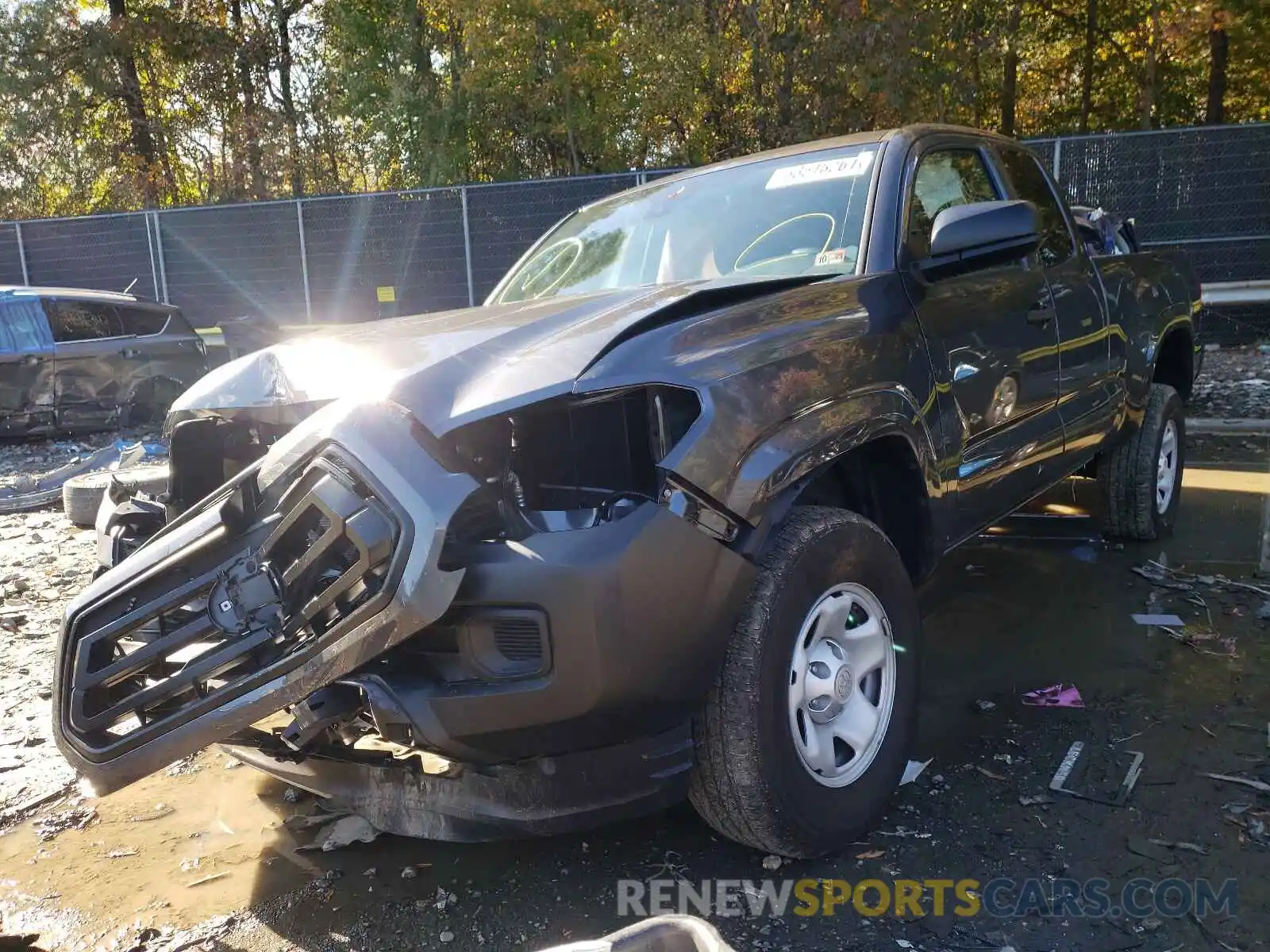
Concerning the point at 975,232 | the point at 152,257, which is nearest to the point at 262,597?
the point at 975,232

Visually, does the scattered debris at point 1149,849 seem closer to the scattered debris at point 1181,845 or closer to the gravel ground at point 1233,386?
the scattered debris at point 1181,845

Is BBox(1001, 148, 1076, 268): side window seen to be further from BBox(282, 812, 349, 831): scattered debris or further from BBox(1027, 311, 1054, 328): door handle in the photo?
BBox(282, 812, 349, 831): scattered debris

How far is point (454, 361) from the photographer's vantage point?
225 centimetres

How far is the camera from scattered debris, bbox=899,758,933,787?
2.90 metres

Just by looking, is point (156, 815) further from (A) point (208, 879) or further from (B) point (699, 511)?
(B) point (699, 511)

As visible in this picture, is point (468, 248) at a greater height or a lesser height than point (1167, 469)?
greater

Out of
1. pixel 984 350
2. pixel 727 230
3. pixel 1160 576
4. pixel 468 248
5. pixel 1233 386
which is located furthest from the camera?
pixel 468 248

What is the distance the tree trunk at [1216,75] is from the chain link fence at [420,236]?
6.91 metres

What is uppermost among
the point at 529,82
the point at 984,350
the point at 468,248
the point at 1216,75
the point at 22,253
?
the point at 529,82

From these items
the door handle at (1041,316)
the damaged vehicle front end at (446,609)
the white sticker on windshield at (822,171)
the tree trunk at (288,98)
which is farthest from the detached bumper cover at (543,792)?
the tree trunk at (288,98)

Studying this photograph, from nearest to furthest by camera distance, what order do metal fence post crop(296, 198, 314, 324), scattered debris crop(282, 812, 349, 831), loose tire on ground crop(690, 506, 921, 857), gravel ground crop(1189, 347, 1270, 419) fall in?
loose tire on ground crop(690, 506, 921, 857)
scattered debris crop(282, 812, 349, 831)
gravel ground crop(1189, 347, 1270, 419)
metal fence post crop(296, 198, 314, 324)

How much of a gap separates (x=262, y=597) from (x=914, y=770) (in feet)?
6.46

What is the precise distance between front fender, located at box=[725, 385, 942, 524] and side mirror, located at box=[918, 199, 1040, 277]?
1.73 feet

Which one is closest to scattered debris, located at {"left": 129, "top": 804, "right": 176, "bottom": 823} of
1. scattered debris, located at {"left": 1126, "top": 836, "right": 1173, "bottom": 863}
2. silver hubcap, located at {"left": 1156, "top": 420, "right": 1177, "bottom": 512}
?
scattered debris, located at {"left": 1126, "top": 836, "right": 1173, "bottom": 863}
